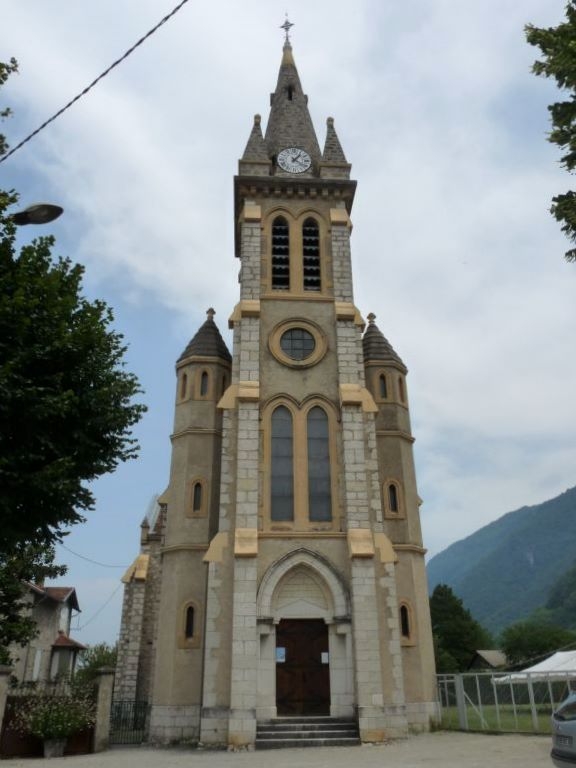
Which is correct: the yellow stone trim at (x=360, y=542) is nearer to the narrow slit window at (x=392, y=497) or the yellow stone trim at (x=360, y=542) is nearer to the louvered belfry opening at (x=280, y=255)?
the narrow slit window at (x=392, y=497)

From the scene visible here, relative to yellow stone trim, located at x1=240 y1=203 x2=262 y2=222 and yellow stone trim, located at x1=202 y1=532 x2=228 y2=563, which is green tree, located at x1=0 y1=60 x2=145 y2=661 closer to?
yellow stone trim, located at x1=202 y1=532 x2=228 y2=563

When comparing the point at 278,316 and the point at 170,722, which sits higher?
the point at 278,316

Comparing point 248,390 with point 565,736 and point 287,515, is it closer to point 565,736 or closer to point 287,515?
point 287,515

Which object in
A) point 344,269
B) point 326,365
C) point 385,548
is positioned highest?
point 344,269

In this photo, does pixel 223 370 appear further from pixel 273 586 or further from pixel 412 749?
pixel 412 749

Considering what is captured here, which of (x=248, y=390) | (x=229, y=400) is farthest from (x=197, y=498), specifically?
(x=248, y=390)

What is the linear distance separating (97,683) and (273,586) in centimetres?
578

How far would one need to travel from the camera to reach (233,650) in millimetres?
18875

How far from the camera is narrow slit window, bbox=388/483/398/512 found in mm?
23875

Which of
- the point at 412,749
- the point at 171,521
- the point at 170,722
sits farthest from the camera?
the point at 171,521

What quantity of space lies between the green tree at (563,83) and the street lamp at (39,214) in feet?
30.4

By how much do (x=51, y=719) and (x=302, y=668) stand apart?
738cm

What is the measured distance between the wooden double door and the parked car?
35.7 ft

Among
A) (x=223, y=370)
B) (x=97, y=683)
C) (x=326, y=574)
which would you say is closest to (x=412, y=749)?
(x=326, y=574)
